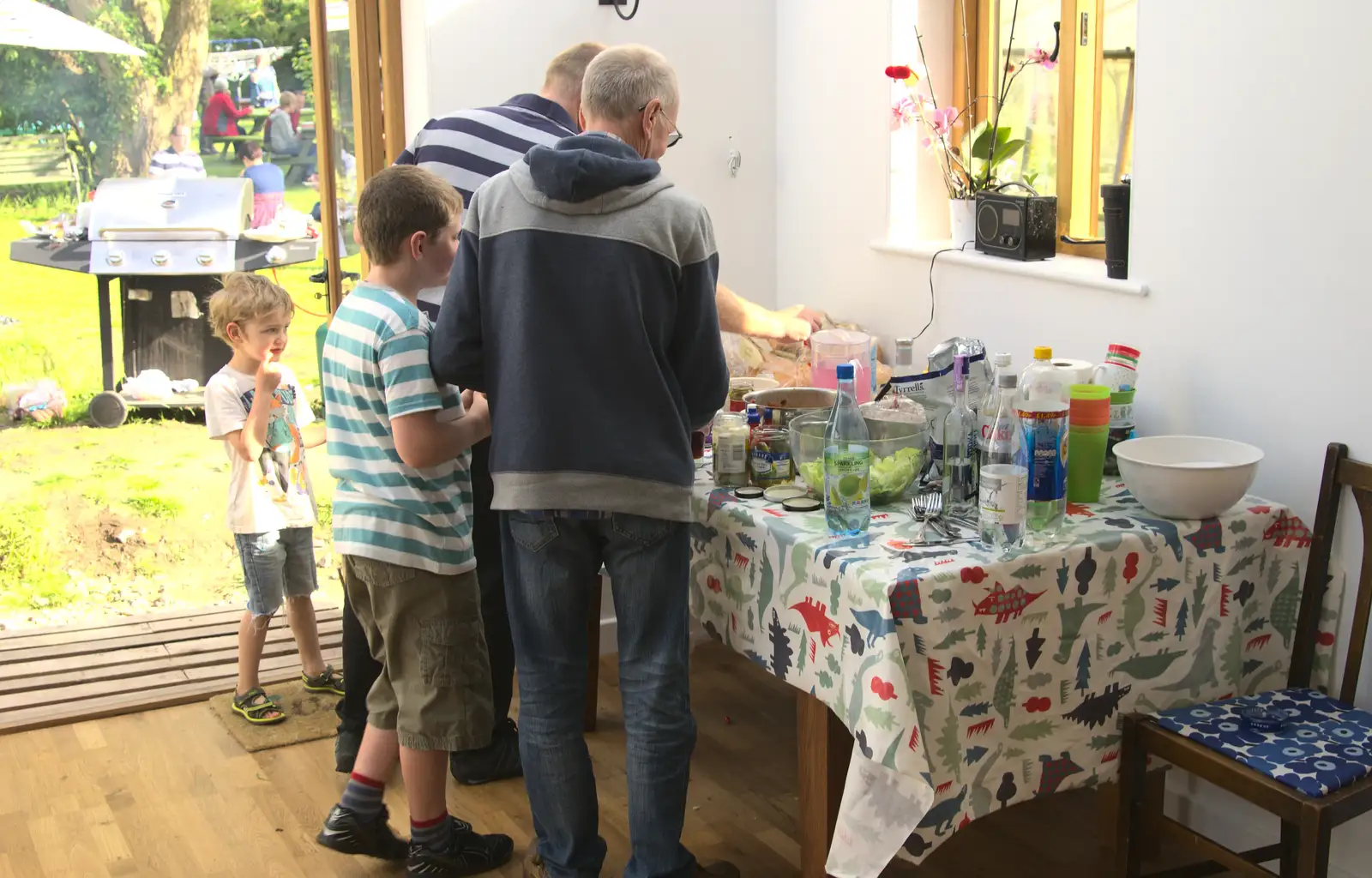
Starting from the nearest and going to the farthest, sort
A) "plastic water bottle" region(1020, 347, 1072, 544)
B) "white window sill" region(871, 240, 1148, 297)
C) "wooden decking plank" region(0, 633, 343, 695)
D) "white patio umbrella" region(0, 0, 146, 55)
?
1. "plastic water bottle" region(1020, 347, 1072, 544)
2. "white window sill" region(871, 240, 1148, 297)
3. "wooden decking plank" region(0, 633, 343, 695)
4. "white patio umbrella" region(0, 0, 146, 55)

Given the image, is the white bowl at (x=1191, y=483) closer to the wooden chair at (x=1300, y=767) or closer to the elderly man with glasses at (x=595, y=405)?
the wooden chair at (x=1300, y=767)

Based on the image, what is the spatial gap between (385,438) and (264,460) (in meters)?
0.99

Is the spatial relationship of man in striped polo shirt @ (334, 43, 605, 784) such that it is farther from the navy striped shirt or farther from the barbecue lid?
the barbecue lid

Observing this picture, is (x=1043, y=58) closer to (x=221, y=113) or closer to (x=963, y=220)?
(x=963, y=220)

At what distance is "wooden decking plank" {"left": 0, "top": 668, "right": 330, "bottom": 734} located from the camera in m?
3.07

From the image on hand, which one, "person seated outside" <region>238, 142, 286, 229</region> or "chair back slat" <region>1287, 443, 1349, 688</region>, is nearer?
"chair back slat" <region>1287, 443, 1349, 688</region>

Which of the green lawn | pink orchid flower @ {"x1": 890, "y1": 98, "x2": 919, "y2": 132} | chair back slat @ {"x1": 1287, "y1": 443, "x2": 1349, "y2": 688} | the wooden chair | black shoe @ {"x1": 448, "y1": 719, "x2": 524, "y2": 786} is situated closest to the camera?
the wooden chair

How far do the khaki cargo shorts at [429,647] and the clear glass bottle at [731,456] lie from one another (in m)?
0.49

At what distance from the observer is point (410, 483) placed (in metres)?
2.12

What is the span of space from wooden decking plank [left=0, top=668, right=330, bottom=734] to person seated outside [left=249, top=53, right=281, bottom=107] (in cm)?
266

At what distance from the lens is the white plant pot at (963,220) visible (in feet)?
10.0

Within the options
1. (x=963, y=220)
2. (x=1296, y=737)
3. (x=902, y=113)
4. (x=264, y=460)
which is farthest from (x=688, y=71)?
(x=1296, y=737)

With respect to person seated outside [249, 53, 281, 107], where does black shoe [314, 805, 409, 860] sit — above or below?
below

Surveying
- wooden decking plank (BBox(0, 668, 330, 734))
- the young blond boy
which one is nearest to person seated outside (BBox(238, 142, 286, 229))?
the young blond boy
